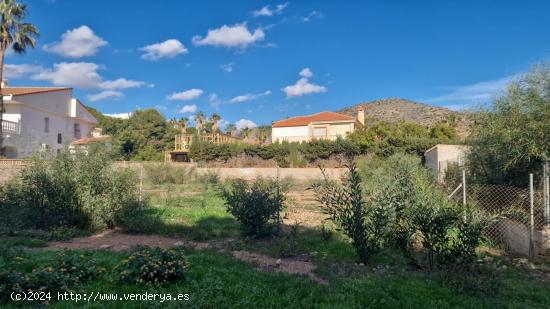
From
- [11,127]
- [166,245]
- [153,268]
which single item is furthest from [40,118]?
[153,268]

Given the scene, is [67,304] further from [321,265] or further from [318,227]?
[318,227]

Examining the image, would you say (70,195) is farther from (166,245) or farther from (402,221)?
(402,221)

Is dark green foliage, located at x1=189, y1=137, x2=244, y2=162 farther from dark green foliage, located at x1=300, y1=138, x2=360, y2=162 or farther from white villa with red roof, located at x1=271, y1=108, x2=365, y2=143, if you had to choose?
white villa with red roof, located at x1=271, y1=108, x2=365, y2=143

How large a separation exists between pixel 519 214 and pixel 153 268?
7.11 metres

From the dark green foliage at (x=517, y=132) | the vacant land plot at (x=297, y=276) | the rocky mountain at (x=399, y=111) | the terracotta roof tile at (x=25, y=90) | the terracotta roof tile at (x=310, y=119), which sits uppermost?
the rocky mountain at (x=399, y=111)

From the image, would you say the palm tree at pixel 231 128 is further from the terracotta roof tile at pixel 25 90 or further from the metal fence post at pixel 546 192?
the metal fence post at pixel 546 192

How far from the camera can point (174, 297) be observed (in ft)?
13.1

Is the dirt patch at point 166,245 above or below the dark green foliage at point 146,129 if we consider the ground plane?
below

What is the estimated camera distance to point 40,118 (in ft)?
105

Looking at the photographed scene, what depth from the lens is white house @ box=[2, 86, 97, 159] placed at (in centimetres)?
2819

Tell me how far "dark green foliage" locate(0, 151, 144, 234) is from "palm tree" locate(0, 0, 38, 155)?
21.0 metres

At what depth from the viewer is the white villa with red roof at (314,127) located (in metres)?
39.5

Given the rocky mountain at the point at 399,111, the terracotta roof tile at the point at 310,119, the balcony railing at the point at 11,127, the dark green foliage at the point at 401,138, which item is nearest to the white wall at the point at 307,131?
the terracotta roof tile at the point at 310,119

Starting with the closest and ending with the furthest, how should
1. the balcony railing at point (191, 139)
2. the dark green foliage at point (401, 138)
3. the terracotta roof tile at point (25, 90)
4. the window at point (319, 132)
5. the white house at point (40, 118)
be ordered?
the dark green foliage at point (401, 138)
the white house at point (40, 118)
the terracotta roof tile at point (25, 90)
the balcony railing at point (191, 139)
the window at point (319, 132)
